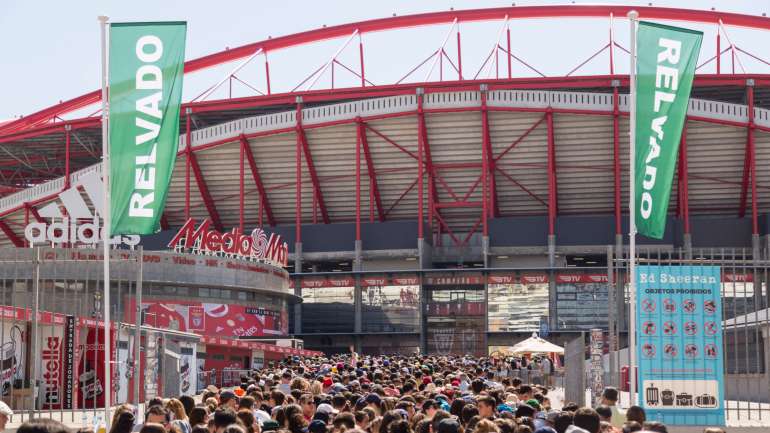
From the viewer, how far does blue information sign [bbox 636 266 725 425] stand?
1756 centimetres

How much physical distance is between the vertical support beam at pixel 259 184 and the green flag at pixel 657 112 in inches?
1914

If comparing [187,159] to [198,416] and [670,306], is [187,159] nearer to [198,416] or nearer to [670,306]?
[670,306]

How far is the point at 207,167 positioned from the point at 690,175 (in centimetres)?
3015

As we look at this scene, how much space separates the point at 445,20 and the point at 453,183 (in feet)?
34.0

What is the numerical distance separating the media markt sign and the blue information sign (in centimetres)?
3871

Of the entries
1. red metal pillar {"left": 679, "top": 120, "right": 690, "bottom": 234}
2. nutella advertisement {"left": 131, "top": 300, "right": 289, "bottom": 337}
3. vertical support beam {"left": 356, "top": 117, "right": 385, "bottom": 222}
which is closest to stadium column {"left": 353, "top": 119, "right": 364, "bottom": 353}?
vertical support beam {"left": 356, "top": 117, "right": 385, "bottom": 222}

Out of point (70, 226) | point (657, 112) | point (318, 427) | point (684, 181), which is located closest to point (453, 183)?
point (684, 181)

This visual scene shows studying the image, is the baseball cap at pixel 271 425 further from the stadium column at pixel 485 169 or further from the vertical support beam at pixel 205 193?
the vertical support beam at pixel 205 193

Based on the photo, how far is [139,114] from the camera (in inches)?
667

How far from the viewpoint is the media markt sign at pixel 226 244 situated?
5478cm

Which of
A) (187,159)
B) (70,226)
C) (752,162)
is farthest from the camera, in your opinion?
(187,159)

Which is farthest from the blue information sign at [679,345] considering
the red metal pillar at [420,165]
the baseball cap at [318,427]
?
the red metal pillar at [420,165]

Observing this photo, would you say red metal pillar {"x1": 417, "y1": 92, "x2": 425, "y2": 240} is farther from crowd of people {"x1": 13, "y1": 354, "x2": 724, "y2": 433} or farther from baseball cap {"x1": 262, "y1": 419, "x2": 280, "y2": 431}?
baseball cap {"x1": 262, "y1": 419, "x2": 280, "y2": 431}

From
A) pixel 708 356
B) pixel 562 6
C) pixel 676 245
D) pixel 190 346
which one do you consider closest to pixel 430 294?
pixel 676 245
